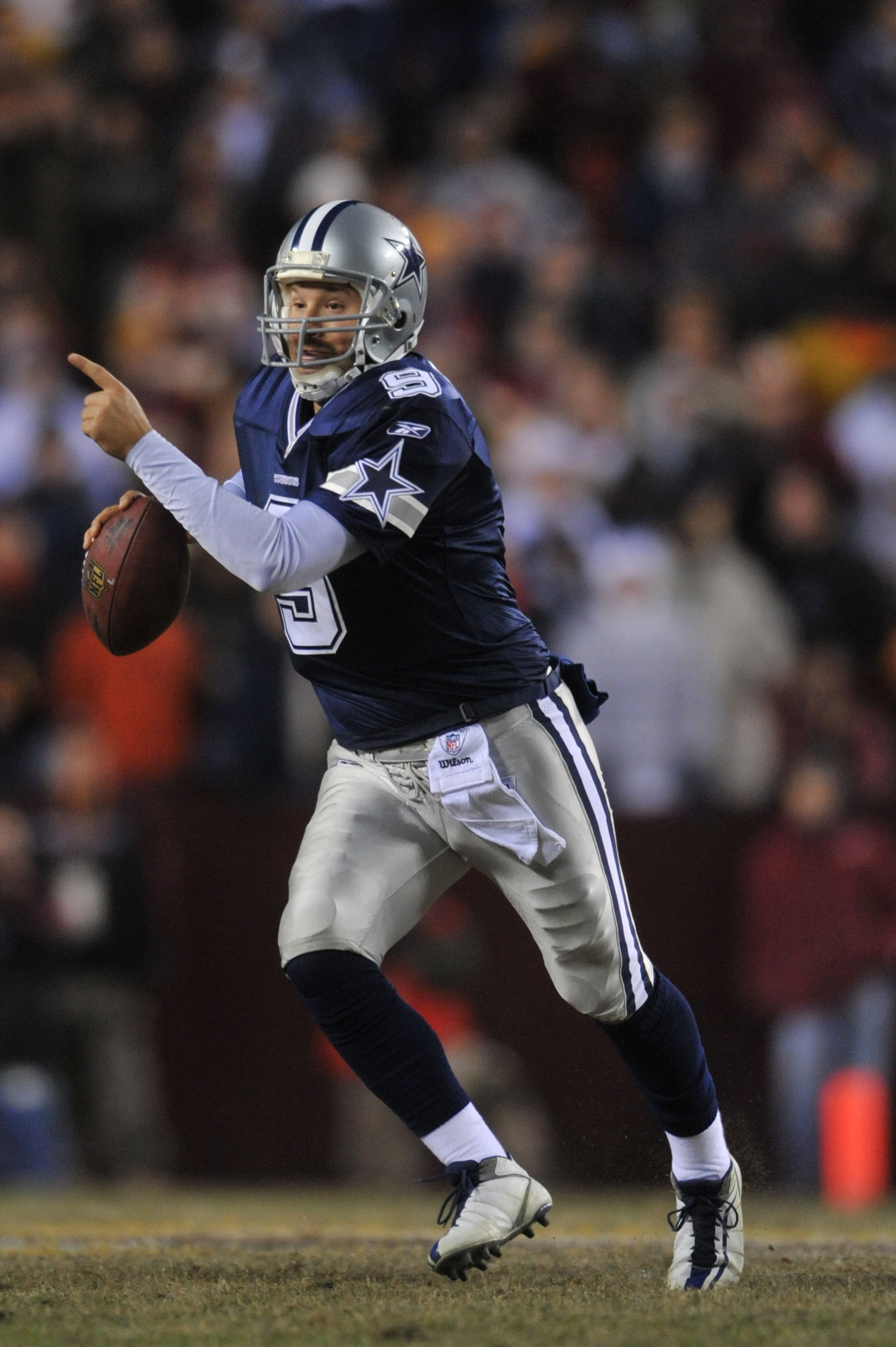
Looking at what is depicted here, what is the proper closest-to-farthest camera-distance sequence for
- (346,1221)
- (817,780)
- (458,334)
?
(346,1221) < (817,780) < (458,334)

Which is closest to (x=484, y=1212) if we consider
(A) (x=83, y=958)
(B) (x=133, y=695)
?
(A) (x=83, y=958)

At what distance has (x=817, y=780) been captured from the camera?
23.1ft

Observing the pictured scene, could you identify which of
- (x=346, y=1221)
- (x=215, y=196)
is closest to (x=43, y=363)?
(x=215, y=196)

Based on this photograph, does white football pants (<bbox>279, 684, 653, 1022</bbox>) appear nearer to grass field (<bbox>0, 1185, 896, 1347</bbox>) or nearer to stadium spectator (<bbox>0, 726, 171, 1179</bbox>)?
grass field (<bbox>0, 1185, 896, 1347</bbox>)

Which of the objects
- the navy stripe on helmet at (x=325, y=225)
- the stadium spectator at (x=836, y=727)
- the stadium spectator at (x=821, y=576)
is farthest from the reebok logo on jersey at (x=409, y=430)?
the stadium spectator at (x=821, y=576)

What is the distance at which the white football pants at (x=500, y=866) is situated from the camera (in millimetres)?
3959

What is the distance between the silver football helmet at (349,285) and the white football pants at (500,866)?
2.52 ft

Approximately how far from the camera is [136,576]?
4102 mm

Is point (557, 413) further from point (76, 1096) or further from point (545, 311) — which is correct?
point (76, 1096)

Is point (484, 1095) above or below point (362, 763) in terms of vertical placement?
below

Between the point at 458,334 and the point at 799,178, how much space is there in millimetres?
2118

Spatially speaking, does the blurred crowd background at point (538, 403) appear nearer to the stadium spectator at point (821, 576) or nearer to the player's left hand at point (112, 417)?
the stadium spectator at point (821, 576)

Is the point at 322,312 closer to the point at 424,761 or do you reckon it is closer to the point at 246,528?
the point at 246,528

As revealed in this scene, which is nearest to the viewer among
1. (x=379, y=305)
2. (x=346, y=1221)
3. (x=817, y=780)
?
(x=379, y=305)
